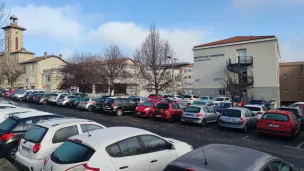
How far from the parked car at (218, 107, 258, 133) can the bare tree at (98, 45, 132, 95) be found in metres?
24.8

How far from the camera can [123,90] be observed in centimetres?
4459

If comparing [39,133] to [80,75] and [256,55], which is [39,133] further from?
[256,55]

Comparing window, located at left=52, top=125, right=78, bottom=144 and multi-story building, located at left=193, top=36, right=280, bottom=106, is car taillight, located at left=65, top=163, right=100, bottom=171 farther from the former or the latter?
multi-story building, located at left=193, top=36, right=280, bottom=106

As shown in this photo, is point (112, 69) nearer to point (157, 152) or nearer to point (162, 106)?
point (162, 106)

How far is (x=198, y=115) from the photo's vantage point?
1630 centimetres

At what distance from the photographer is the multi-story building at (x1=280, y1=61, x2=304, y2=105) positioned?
47.6m

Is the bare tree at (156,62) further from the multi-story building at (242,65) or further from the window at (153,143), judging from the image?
the window at (153,143)

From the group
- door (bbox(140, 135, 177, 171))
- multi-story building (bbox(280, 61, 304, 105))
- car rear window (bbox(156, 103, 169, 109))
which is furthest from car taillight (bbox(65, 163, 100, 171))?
multi-story building (bbox(280, 61, 304, 105))

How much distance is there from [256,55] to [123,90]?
23596 mm

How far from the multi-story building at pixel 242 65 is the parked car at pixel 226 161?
32231mm

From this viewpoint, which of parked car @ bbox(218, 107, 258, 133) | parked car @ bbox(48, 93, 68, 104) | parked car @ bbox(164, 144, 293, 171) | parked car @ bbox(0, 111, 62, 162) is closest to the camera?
parked car @ bbox(164, 144, 293, 171)

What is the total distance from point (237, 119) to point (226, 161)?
39.7ft

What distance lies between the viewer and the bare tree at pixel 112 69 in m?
37.1

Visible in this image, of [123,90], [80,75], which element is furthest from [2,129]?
[123,90]
